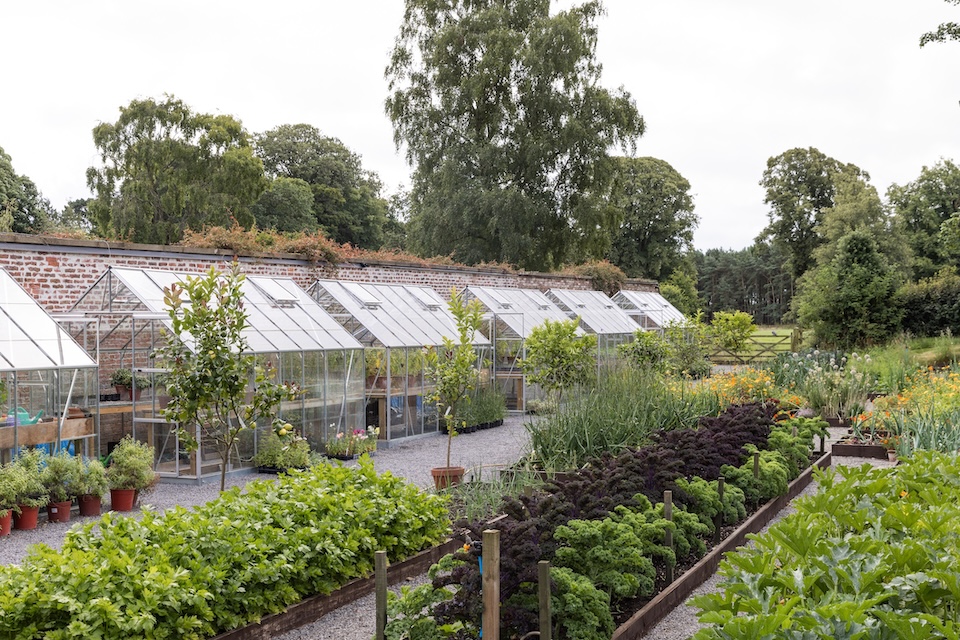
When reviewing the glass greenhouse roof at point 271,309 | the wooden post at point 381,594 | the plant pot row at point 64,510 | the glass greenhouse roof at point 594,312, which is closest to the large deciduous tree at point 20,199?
the glass greenhouse roof at point 594,312

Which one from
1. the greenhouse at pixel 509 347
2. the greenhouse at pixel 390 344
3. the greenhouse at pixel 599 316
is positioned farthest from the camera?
→ the greenhouse at pixel 599 316

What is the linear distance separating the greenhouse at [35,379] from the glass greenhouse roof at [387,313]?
4.67 m

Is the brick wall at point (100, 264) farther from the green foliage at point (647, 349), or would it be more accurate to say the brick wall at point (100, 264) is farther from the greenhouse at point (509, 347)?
the green foliage at point (647, 349)

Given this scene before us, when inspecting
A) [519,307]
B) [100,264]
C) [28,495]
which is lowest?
[28,495]

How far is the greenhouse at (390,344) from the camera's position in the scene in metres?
13.6

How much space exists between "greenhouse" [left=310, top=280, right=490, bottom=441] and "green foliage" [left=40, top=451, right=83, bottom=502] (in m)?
5.16

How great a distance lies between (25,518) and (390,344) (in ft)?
20.4

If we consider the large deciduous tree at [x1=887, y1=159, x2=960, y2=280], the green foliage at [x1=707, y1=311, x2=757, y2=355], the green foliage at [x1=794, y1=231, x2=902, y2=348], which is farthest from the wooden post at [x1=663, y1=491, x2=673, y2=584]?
the large deciduous tree at [x1=887, y1=159, x2=960, y2=280]

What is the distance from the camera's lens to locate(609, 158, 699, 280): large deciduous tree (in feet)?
137

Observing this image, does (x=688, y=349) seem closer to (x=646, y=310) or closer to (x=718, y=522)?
(x=646, y=310)

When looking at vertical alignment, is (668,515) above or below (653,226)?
below

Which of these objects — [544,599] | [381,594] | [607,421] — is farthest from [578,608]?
[607,421]

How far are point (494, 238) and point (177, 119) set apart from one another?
1214 centimetres

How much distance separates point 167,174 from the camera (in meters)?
30.5
